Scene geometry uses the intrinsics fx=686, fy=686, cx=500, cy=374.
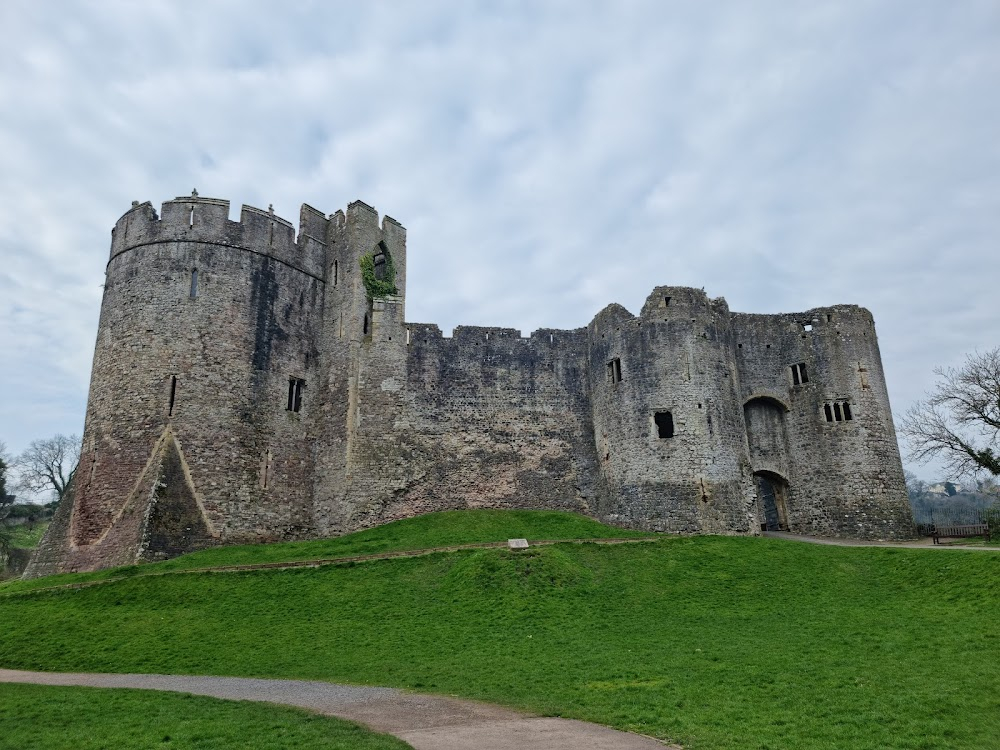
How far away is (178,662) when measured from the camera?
15602 mm

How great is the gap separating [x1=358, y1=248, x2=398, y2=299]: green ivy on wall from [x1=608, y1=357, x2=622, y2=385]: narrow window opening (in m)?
10.4

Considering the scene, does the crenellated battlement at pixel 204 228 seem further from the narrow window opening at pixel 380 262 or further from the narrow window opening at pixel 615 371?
the narrow window opening at pixel 615 371

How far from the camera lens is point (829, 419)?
3164 centimetres

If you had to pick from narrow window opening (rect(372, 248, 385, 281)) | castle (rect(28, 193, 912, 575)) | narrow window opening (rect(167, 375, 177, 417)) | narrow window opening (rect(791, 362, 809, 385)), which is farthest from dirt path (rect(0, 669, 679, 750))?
narrow window opening (rect(791, 362, 809, 385))

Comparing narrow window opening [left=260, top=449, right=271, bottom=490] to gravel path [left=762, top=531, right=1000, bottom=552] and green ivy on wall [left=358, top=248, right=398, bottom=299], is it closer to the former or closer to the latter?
green ivy on wall [left=358, top=248, right=398, bottom=299]

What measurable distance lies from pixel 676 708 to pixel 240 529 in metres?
20.0

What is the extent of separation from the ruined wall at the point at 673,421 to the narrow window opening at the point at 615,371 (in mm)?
45

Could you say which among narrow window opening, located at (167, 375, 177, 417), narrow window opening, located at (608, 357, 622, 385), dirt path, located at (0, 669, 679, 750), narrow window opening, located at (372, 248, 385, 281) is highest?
narrow window opening, located at (372, 248, 385, 281)

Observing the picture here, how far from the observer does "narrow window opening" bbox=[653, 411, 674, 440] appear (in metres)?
28.4

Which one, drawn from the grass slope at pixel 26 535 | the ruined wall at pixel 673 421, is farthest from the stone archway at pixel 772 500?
the grass slope at pixel 26 535

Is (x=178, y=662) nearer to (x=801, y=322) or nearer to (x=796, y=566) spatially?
(x=796, y=566)

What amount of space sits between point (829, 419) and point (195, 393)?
90.3 feet

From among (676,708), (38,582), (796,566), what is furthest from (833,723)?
(38,582)

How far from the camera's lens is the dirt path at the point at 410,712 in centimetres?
929
